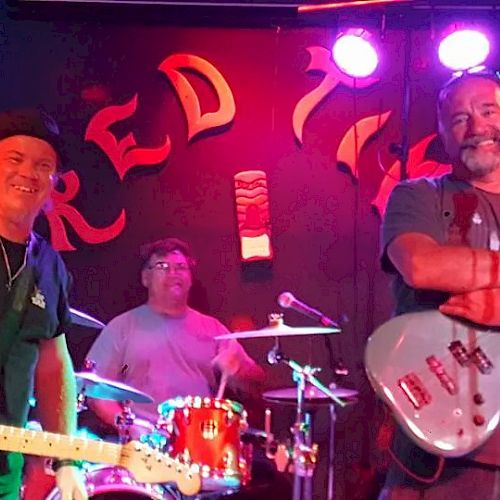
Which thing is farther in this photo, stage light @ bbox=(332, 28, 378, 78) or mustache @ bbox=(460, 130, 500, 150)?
stage light @ bbox=(332, 28, 378, 78)

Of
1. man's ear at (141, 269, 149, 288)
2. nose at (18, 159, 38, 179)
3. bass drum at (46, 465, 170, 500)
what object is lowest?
bass drum at (46, 465, 170, 500)

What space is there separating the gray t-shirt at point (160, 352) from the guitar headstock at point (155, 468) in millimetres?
2327

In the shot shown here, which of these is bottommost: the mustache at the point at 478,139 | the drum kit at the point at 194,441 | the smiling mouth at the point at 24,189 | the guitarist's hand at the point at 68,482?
the drum kit at the point at 194,441

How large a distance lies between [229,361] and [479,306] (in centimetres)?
275

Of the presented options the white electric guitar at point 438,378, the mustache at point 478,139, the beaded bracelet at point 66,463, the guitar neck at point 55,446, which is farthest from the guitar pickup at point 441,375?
the beaded bracelet at point 66,463

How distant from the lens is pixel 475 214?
276 centimetres

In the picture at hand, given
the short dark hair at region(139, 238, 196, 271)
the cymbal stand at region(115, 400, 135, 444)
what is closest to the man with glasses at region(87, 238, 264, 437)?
the short dark hair at region(139, 238, 196, 271)

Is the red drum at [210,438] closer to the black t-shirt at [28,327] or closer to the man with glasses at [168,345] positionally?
the man with glasses at [168,345]

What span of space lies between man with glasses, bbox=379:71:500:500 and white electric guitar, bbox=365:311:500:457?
0.07 meters

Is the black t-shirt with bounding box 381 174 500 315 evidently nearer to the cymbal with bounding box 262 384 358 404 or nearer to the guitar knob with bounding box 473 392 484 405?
the guitar knob with bounding box 473 392 484 405

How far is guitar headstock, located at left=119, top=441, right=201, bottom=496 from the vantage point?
2.73m

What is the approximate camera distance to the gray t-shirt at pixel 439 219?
274 cm

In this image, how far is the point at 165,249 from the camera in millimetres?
5258

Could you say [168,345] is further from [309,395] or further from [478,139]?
[478,139]
